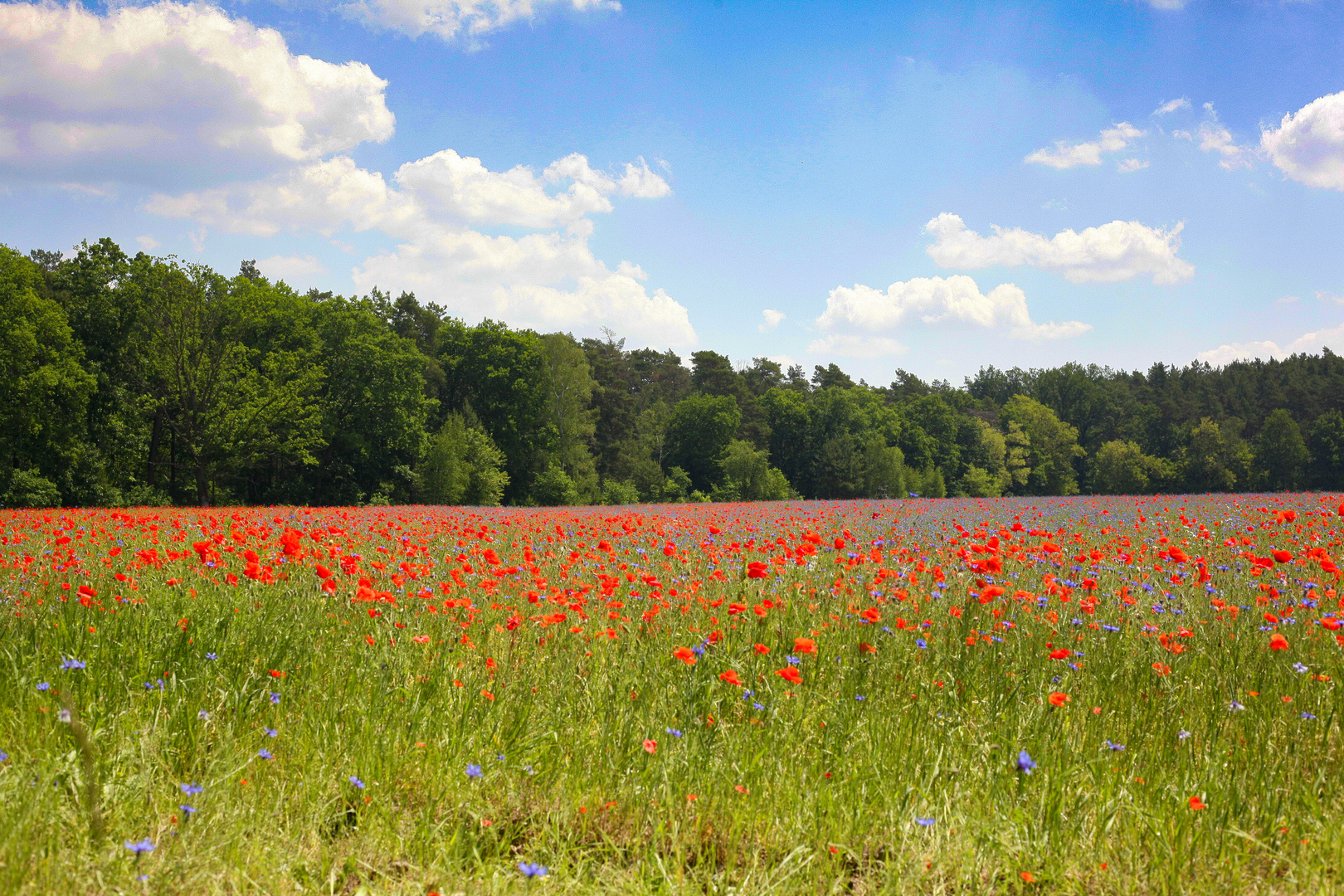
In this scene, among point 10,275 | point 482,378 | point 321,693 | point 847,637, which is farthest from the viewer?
point 482,378

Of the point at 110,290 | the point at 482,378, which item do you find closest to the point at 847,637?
the point at 110,290

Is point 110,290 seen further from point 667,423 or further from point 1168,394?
point 1168,394

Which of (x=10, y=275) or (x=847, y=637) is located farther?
(x=10, y=275)

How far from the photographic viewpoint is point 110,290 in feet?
100

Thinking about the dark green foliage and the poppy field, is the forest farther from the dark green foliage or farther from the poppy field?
the poppy field

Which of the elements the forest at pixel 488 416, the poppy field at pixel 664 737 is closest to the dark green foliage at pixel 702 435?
the forest at pixel 488 416

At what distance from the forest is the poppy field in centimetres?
2947

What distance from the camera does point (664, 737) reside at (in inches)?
120

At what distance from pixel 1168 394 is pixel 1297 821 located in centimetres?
8256

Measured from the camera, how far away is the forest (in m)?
29.3

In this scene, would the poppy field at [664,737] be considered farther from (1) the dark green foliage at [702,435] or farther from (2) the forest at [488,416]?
(1) the dark green foliage at [702,435]

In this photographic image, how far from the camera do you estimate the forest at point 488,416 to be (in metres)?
29.3

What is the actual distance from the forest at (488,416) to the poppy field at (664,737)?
29474 mm

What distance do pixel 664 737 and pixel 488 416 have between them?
45.2 meters
